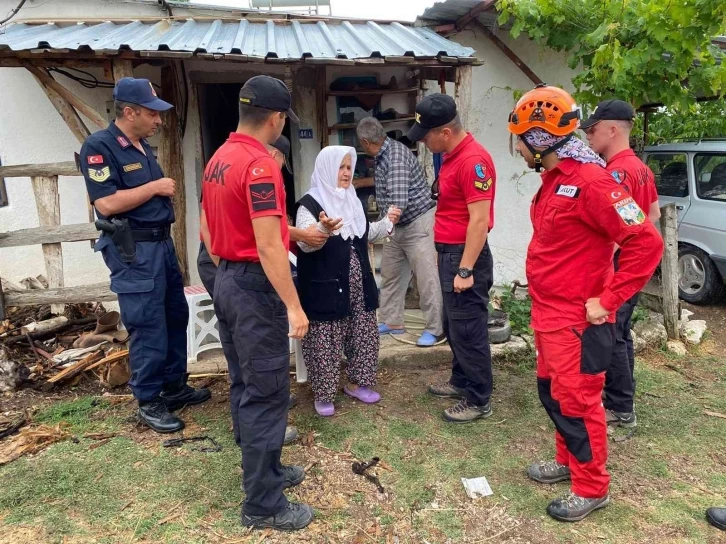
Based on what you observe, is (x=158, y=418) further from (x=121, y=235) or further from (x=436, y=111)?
(x=436, y=111)

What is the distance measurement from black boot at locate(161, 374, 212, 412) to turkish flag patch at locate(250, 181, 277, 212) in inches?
77.0

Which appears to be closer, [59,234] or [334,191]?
A: [334,191]

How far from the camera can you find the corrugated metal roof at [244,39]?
4.02 metres

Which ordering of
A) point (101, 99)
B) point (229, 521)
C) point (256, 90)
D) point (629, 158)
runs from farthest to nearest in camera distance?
point (101, 99) < point (629, 158) < point (229, 521) < point (256, 90)

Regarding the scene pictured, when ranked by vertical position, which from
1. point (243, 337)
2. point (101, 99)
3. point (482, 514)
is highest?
point (101, 99)

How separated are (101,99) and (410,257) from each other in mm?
3566

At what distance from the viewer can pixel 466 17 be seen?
5.42 metres

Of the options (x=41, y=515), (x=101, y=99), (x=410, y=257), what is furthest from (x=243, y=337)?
(x=101, y=99)

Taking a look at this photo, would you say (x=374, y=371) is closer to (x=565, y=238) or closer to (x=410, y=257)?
(x=410, y=257)

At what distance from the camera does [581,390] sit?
2326mm

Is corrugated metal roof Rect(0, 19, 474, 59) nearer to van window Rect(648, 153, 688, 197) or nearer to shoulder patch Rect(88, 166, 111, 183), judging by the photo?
shoulder patch Rect(88, 166, 111, 183)

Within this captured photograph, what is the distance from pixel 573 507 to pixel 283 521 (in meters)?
1.40

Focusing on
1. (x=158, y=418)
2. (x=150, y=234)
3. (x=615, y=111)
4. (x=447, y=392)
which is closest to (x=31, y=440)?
(x=158, y=418)

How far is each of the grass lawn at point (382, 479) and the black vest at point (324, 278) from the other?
792mm
